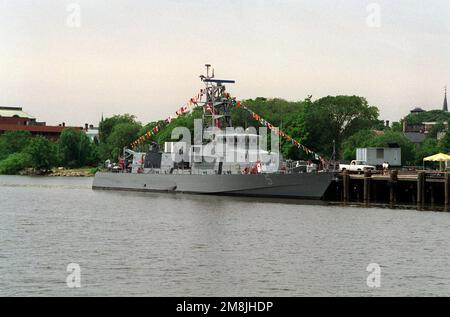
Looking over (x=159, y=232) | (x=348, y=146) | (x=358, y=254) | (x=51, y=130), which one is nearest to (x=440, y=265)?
(x=358, y=254)

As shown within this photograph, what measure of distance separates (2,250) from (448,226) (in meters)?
21.6

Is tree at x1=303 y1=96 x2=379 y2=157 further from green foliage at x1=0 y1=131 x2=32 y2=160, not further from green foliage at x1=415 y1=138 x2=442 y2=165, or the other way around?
green foliage at x1=0 y1=131 x2=32 y2=160

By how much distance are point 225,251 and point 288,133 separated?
7123 cm

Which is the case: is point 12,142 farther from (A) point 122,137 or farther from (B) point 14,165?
(A) point 122,137

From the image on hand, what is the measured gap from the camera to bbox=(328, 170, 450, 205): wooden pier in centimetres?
5766

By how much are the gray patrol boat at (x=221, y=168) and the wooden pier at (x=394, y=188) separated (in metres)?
2.86

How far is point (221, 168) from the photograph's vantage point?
64.9 m

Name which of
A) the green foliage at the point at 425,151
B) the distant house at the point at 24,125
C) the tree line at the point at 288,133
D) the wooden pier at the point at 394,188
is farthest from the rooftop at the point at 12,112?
the wooden pier at the point at 394,188

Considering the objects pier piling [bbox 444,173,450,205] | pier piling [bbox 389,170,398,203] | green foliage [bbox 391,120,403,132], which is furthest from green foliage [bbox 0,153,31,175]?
pier piling [bbox 444,173,450,205]

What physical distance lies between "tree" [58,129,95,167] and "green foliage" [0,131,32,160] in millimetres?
12359

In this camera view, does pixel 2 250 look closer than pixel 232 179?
Yes

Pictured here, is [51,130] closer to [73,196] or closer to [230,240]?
[73,196]

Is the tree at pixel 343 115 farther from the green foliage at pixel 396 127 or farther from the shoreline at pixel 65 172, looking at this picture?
the green foliage at pixel 396 127

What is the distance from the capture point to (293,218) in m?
45.3
